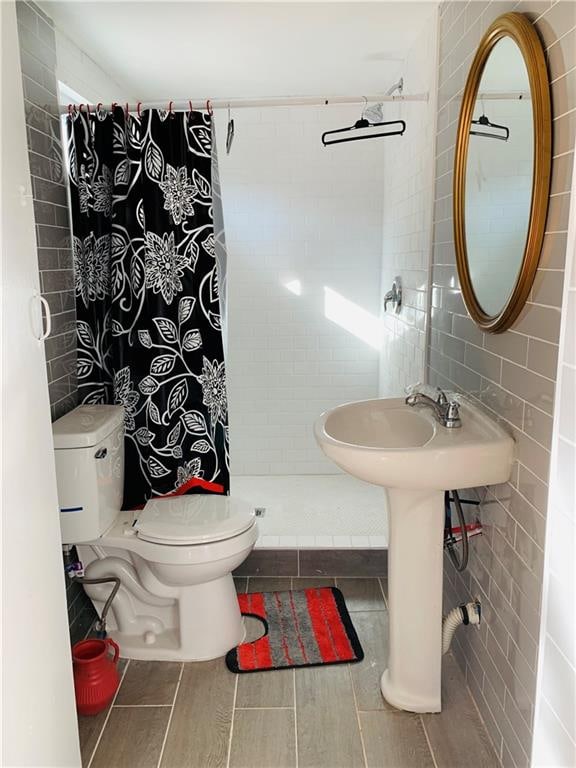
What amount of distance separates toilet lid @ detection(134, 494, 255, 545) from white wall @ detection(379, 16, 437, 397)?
3.24 ft

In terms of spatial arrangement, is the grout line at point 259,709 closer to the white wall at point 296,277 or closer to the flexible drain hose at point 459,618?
the flexible drain hose at point 459,618

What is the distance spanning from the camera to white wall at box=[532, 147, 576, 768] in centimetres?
134

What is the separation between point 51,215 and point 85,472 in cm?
96

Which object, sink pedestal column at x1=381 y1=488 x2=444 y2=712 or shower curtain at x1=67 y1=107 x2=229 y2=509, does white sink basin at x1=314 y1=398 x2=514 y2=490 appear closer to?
sink pedestal column at x1=381 y1=488 x2=444 y2=712

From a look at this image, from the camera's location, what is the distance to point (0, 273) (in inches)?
53.3

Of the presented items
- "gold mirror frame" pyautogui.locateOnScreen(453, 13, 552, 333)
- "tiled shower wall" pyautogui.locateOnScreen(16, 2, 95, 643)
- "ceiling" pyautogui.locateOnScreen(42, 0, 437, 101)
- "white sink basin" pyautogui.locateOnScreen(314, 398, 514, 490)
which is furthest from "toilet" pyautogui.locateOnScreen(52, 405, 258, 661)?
"ceiling" pyautogui.locateOnScreen(42, 0, 437, 101)

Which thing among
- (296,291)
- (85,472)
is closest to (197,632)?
(85,472)

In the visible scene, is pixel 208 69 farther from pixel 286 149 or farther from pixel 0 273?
pixel 0 273

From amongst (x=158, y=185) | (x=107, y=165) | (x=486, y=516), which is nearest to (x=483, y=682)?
(x=486, y=516)

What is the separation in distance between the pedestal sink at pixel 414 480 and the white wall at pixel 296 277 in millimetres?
1805

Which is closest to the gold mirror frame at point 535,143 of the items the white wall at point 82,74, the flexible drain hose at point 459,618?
the flexible drain hose at point 459,618

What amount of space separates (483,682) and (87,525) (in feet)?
4.66

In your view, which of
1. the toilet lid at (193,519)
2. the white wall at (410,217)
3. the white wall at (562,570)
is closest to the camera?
the white wall at (562,570)

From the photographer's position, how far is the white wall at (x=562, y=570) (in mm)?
1341
